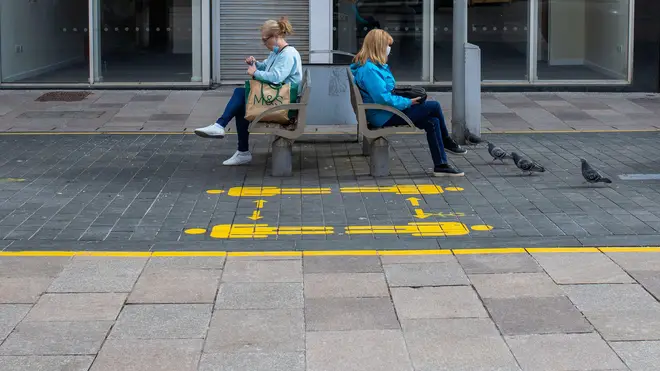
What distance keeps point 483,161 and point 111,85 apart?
8381 mm

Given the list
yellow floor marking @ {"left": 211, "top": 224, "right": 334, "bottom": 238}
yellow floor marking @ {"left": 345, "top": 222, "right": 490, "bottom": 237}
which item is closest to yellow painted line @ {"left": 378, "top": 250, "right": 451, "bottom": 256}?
yellow floor marking @ {"left": 345, "top": 222, "right": 490, "bottom": 237}

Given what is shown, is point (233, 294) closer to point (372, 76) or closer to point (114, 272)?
point (114, 272)

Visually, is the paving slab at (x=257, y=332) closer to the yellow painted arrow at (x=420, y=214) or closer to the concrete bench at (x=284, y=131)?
the yellow painted arrow at (x=420, y=214)

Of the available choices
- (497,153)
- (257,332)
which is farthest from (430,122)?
(257,332)

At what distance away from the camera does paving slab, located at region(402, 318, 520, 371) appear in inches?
208

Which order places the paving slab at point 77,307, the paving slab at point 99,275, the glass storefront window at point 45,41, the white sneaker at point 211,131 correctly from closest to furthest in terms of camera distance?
the paving slab at point 77,307, the paving slab at point 99,275, the white sneaker at point 211,131, the glass storefront window at point 45,41

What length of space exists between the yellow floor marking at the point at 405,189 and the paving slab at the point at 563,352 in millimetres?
3941

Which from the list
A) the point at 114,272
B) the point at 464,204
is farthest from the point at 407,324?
the point at 464,204

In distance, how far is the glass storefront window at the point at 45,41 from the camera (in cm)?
1747

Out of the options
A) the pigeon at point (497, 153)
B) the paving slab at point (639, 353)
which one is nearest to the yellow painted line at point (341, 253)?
the paving slab at point (639, 353)

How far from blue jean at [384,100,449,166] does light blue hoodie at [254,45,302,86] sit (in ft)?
3.52

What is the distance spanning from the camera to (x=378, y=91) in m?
10.1

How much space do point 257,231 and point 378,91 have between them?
2526 millimetres

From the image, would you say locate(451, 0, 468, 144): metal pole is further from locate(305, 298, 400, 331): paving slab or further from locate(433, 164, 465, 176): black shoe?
locate(305, 298, 400, 331): paving slab
